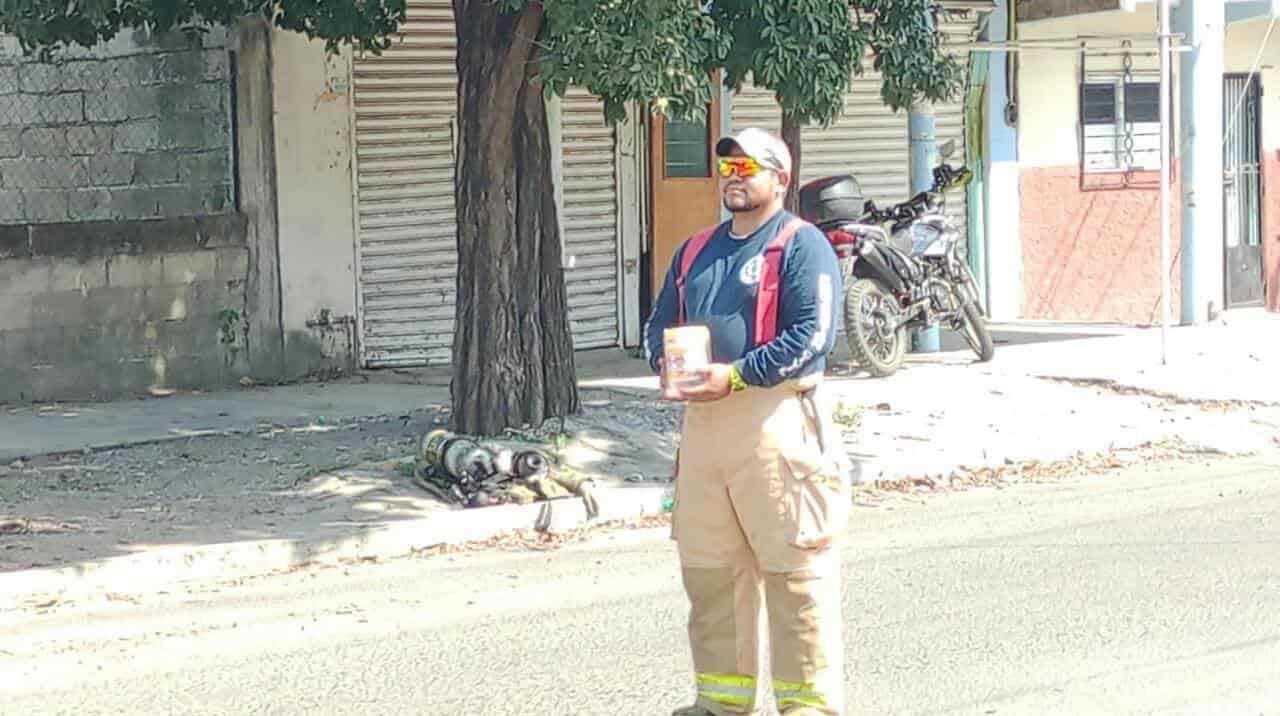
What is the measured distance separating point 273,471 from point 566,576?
2.67 m

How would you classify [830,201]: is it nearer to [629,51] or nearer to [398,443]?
[398,443]

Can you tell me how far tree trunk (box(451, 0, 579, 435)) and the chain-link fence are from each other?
3861 mm

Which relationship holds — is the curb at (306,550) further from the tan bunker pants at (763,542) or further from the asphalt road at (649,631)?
the tan bunker pants at (763,542)

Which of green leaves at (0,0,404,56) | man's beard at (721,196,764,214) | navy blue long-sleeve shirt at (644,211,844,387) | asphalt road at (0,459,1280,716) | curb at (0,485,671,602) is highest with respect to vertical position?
green leaves at (0,0,404,56)

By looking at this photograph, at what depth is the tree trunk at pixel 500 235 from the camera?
10.6 meters

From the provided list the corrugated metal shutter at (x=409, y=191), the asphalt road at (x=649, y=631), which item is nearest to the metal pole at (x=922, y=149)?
the corrugated metal shutter at (x=409, y=191)

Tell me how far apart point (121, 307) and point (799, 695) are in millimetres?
8968

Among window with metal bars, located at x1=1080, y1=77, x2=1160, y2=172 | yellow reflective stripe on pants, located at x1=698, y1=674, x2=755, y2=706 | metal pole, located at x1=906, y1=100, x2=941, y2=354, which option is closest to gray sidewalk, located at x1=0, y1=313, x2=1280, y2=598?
metal pole, located at x1=906, y1=100, x2=941, y2=354

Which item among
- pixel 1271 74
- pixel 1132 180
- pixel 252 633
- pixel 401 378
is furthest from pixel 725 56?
pixel 1271 74

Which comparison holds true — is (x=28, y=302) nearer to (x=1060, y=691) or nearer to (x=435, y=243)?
(x=435, y=243)

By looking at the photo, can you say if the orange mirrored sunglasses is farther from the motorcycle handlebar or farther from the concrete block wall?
the motorcycle handlebar

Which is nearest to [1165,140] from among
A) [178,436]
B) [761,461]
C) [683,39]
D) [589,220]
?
[589,220]

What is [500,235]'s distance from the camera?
35.2 ft

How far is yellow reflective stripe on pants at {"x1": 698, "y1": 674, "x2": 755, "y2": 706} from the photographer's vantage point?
5766mm
